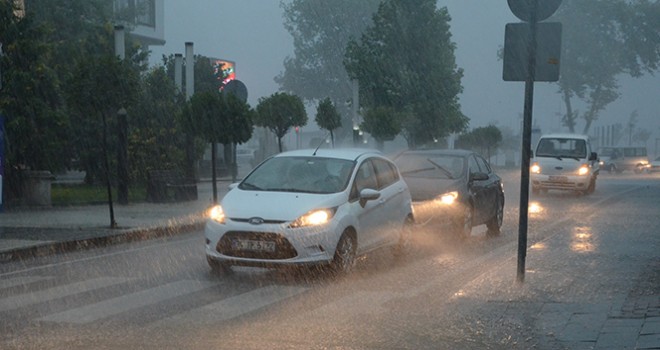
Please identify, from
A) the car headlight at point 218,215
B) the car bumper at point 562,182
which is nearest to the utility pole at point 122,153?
the car headlight at point 218,215

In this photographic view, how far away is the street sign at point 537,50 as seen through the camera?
1001 centimetres

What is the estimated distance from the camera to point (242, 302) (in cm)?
938

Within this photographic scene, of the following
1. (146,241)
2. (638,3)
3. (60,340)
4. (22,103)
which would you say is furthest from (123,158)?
(638,3)

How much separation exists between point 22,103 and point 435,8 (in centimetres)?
4075

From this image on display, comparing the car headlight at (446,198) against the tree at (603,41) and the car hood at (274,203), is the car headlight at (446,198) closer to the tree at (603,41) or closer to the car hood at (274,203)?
the car hood at (274,203)

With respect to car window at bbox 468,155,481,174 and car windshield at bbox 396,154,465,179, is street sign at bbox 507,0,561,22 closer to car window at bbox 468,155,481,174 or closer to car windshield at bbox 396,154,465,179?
car windshield at bbox 396,154,465,179

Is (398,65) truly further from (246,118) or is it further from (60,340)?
(60,340)

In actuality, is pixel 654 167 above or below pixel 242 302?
below

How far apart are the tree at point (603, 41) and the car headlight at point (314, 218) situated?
80623 millimetres

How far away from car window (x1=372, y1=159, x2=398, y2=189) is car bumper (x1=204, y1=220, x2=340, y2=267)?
85.2 inches

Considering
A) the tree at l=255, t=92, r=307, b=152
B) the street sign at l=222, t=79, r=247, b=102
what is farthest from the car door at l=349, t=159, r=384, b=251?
the tree at l=255, t=92, r=307, b=152

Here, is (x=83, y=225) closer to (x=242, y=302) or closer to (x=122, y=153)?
(x=122, y=153)

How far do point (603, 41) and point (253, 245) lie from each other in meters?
84.2

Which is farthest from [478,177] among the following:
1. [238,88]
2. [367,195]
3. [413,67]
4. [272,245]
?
[413,67]
